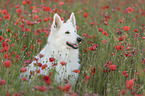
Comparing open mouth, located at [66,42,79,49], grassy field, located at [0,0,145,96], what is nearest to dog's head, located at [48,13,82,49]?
open mouth, located at [66,42,79,49]

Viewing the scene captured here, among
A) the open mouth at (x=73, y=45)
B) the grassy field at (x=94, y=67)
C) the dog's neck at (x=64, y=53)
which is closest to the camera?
the grassy field at (x=94, y=67)

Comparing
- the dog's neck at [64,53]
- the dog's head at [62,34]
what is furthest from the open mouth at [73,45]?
the dog's neck at [64,53]

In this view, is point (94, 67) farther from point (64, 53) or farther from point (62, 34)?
point (62, 34)

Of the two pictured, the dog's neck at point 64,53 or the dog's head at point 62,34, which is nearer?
the dog's head at point 62,34

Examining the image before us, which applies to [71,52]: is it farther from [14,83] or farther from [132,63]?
[14,83]

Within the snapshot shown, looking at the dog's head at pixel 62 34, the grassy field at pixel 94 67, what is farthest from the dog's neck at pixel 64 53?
the grassy field at pixel 94 67

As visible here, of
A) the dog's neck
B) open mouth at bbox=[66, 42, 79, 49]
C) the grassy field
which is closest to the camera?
the grassy field

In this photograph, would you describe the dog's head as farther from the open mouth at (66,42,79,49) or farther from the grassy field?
the grassy field

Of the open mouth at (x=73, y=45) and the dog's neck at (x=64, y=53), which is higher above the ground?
the open mouth at (x=73, y=45)

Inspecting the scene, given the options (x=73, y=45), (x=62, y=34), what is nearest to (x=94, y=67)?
(x=73, y=45)

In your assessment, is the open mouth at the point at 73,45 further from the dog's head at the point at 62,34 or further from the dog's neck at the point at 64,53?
the dog's neck at the point at 64,53

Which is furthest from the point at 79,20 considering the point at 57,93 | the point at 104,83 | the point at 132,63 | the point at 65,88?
the point at 65,88

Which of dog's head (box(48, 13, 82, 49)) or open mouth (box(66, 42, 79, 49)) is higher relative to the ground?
dog's head (box(48, 13, 82, 49))

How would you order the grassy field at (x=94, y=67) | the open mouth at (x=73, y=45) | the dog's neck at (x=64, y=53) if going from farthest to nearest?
the dog's neck at (x=64, y=53) < the open mouth at (x=73, y=45) < the grassy field at (x=94, y=67)
